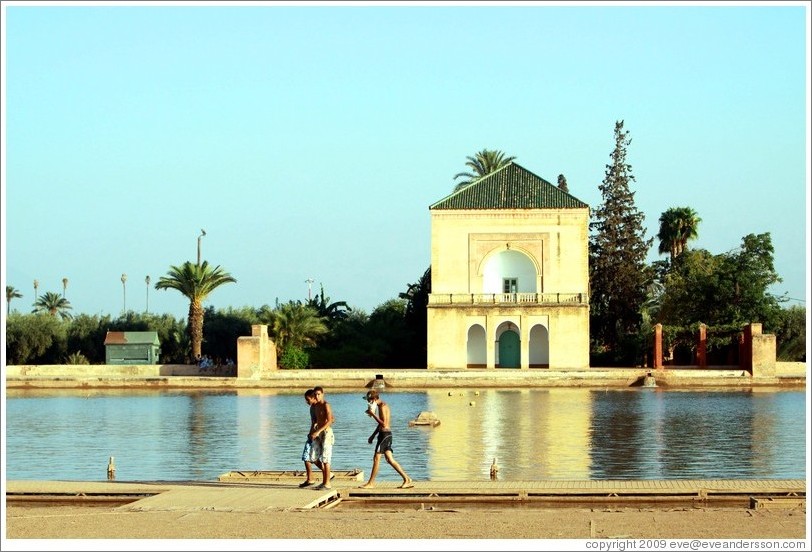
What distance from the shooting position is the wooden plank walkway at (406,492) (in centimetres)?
1260

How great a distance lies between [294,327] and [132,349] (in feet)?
21.9

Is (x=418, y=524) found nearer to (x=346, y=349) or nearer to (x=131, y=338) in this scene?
(x=346, y=349)

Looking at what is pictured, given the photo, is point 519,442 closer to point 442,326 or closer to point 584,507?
point 584,507

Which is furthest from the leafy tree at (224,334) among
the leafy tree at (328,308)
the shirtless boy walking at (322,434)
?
the shirtless boy walking at (322,434)

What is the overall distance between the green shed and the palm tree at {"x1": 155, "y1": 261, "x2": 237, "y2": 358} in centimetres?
163

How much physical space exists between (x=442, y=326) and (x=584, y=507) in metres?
33.8

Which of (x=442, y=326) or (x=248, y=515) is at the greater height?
(x=442, y=326)

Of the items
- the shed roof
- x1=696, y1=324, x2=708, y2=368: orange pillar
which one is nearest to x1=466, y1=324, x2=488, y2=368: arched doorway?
x1=696, y1=324, x2=708, y2=368: orange pillar

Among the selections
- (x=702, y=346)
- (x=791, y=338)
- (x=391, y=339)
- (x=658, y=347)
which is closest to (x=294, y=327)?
(x=391, y=339)

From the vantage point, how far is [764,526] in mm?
11055

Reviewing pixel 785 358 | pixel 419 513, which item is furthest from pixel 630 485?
pixel 785 358

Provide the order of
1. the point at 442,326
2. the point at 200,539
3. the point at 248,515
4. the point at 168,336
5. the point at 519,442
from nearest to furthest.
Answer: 1. the point at 200,539
2. the point at 248,515
3. the point at 519,442
4. the point at 442,326
5. the point at 168,336

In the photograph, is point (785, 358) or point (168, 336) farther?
point (168, 336)

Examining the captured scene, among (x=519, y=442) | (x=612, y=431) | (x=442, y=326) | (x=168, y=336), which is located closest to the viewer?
(x=519, y=442)
